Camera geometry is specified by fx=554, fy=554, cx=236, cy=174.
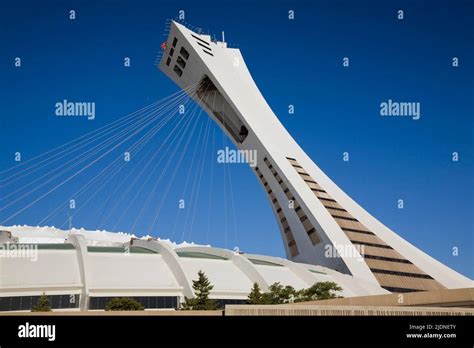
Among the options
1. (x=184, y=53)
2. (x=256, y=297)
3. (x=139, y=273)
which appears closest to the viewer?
(x=256, y=297)

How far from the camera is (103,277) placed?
27.3m

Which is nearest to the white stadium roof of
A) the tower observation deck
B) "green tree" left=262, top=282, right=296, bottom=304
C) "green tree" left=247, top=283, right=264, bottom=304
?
"green tree" left=262, top=282, right=296, bottom=304

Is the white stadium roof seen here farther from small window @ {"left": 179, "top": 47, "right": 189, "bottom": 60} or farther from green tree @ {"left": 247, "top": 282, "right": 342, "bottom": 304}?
small window @ {"left": 179, "top": 47, "right": 189, "bottom": 60}

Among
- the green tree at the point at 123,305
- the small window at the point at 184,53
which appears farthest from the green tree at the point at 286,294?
the small window at the point at 184,53

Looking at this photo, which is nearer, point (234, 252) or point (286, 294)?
point (286, 294)

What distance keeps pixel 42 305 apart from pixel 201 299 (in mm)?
6996

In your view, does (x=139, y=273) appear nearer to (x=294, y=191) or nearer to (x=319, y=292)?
(x=319, y=292)

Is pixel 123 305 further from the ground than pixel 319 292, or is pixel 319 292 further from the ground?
pixel 319 292

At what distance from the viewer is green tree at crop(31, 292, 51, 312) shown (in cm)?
2366

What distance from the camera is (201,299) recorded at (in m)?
25.6

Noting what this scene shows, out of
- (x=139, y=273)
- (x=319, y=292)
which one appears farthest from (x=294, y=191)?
(x=139, y=273)

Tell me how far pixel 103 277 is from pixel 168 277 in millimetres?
3439

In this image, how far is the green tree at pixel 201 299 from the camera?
995 inches
